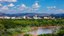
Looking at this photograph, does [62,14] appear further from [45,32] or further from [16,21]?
[16,21]

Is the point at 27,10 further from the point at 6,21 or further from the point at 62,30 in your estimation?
the point at 62,30

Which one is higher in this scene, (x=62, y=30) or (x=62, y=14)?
(x=62, y=14)

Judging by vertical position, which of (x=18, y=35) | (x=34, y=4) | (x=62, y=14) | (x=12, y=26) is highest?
(x=34, y=4)

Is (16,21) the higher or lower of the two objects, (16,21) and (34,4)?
the lower

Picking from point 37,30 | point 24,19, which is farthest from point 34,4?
point 37,30

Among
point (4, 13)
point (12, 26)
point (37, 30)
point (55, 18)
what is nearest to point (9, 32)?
point (12, 26)

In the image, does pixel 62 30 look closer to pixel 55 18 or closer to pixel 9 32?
pixel 55 18

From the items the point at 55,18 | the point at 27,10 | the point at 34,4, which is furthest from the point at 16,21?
the point at 55,18

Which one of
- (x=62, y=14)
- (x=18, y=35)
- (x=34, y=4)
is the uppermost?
(x=34, y=4)
